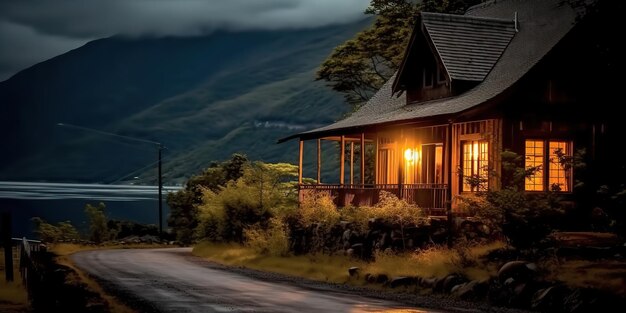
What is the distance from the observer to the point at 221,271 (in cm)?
2989

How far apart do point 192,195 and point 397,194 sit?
36.7 metres

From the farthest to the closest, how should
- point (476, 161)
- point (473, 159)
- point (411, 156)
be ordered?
point (411, 156) < point (473, 159) < point (476, 161)

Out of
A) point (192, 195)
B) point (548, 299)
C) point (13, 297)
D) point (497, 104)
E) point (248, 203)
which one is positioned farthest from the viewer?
point (192, 195)

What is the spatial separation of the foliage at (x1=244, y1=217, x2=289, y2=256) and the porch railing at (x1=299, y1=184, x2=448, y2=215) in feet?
8.96

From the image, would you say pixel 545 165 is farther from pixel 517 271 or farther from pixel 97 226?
pixel 97 226

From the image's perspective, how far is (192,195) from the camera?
66.1 meters

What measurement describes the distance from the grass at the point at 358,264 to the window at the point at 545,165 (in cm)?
526

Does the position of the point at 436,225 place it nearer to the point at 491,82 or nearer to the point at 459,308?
the point at 491,82

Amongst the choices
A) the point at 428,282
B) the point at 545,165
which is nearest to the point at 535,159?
the point at 545,165

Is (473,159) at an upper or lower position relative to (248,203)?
upper

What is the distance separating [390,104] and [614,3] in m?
19.1

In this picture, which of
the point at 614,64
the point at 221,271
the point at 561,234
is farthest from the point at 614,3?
the point at 221,271

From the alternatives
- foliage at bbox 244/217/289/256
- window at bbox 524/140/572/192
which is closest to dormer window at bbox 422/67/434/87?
window at bbox 524/140/572/192

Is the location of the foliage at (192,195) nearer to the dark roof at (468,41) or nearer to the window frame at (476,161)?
the dark roof at (468,41)
